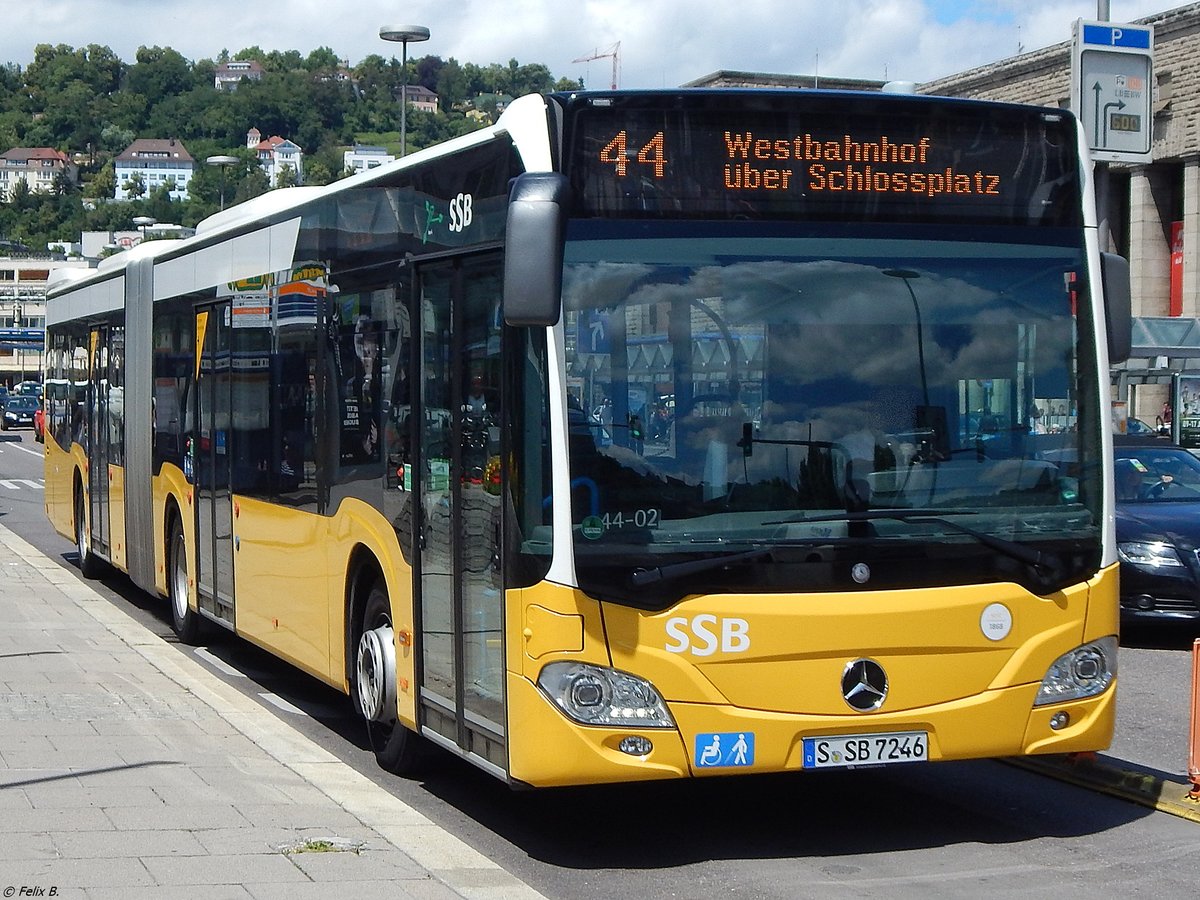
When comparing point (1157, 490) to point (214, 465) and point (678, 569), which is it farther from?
point (678, 569)

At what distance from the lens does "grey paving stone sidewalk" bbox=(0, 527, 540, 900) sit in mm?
6121

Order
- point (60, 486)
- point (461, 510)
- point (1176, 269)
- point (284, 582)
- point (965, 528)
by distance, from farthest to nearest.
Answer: point (1176, 269)
point (60, 486)
point (284, 582)
point (461, 510)
point (965, 528)

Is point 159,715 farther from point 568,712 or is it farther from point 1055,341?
point 1055,341

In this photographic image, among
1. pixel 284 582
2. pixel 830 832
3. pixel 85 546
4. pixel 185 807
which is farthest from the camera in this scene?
pixel 85 546

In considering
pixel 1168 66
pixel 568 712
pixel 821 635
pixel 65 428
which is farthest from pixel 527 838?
pixel 1168 66

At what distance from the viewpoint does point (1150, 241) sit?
50938 mm

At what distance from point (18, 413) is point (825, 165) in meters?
77.9

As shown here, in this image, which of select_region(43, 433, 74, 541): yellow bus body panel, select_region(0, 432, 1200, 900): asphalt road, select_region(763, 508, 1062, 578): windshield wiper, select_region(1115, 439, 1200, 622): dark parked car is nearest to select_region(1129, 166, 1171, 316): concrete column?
select_region(43, 433, 74, 541): yellow bus body panel

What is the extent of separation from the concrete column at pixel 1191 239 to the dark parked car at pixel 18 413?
51919 millimetres

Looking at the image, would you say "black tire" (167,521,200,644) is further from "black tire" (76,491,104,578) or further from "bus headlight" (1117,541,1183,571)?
"bus headlight" (1117,541,1183,571)

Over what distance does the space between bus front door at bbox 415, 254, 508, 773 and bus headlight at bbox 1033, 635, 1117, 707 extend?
7.17ft

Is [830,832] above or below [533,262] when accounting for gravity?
below

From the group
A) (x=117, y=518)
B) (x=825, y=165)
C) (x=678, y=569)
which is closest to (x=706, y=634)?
(x=678, y=569)

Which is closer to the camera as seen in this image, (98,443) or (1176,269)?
(98,443)
